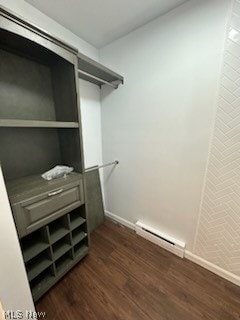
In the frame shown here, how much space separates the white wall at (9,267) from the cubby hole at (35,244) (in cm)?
26

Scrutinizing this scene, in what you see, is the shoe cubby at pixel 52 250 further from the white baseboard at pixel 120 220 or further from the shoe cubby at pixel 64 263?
the white baseboard at pixel 120 220

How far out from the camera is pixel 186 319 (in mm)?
1088

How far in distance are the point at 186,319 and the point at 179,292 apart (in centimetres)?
18

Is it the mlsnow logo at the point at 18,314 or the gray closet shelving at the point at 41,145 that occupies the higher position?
the gray closet shelving at the point at 41,145

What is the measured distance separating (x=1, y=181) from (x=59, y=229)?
2.70ft

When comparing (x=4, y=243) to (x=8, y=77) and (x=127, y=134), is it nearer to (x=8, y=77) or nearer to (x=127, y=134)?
(x=8, y=77)

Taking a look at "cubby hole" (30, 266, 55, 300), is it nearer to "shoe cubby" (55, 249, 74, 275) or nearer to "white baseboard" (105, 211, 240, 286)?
"shoe cubby" (55, 249, 74, 275)

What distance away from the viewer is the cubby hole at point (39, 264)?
1155 millimetres

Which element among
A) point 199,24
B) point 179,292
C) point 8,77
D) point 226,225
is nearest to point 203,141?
point 226,225

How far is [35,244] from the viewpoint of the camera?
1209 millimetres

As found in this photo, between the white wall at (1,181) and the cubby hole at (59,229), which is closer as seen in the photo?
the white wall at (1,181)

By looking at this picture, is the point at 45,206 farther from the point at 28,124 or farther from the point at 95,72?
the point at 95,72

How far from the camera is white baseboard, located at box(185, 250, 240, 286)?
1336mm

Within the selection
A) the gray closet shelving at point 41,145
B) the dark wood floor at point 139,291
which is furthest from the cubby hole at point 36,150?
the dark wood floor at point 139,291
